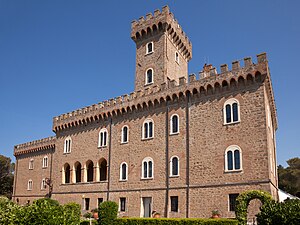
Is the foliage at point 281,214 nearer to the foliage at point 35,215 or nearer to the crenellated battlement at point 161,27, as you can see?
the foliage at point 35,215

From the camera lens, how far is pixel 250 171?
2395 centimetres

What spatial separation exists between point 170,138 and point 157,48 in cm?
1173

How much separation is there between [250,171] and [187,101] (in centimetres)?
838

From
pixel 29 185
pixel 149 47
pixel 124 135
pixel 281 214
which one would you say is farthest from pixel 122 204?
pixel 29 185

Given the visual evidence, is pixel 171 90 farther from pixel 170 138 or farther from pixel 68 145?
pixel 68 145

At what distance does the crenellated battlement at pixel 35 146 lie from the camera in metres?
48.1

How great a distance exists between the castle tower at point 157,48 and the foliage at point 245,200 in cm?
1572

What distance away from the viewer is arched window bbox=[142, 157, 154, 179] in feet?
98.2

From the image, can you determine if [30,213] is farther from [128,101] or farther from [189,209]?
[128,101]

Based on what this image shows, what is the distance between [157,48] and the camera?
35938mm

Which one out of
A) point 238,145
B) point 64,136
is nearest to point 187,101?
point 238,145

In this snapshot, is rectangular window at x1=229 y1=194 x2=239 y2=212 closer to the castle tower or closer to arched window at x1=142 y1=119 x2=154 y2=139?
arched window at x1=142 y1=119 x2=154 y2=139

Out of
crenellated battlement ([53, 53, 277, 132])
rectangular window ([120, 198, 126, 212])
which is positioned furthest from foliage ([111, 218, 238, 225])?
crenellated battlement ([53, 53, 277, 132])

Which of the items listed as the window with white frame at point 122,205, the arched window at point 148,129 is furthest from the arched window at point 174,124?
the window with white frame at point 122,205
